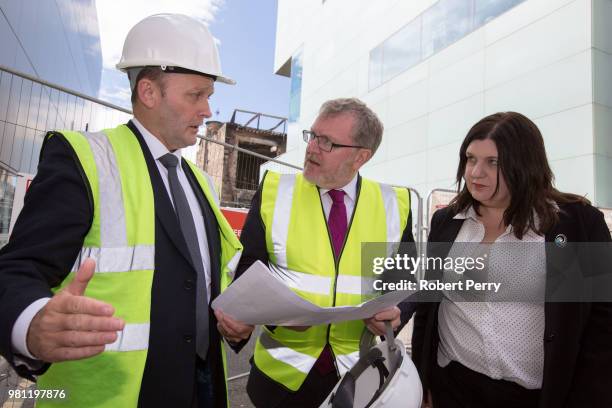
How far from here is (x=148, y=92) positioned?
1771 mm

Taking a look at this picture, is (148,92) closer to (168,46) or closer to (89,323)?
(168,46)

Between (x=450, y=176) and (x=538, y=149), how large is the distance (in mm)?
8886

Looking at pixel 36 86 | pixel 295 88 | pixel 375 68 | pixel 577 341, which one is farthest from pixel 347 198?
pixel 295 88

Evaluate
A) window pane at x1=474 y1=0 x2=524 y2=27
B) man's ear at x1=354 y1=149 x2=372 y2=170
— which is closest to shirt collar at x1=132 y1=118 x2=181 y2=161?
man's ear at x1=354 y1=149 x2=372 y2=170

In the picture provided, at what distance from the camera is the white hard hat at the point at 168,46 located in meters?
1.74

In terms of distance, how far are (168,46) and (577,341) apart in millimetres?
2109

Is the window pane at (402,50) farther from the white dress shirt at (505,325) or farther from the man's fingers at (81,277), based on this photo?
the man's fingers at (81,277)

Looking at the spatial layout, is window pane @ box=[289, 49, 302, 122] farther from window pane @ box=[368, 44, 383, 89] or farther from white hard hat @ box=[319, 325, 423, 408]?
white hard hat @ box=[319, 325, 423, 408]

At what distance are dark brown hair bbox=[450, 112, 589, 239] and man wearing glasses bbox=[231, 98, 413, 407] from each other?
555 millimetres

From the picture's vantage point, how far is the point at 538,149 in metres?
2.09

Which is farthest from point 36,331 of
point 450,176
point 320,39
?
point 320,39

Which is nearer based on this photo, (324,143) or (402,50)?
(324,143)

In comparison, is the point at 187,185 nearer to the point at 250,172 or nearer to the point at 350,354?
the point at 350,354

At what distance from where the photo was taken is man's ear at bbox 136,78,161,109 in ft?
5.79
